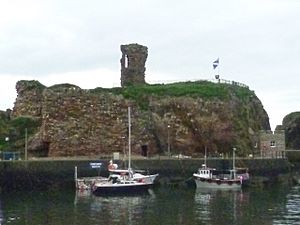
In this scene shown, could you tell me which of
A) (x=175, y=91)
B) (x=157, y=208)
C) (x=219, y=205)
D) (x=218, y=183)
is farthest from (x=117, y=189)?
(x=175, y=91)

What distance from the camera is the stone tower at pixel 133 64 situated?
297ft

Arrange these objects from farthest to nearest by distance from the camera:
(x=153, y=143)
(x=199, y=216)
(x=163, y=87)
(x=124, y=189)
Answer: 1. (x=163, y=87)
2. (x=153, y=143)
3. (x=124, y=189)
4. (x=199, y=216)

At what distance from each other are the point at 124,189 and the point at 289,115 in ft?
193

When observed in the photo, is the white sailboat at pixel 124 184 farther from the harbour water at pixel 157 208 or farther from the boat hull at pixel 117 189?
the harbour water at pixel 157 208

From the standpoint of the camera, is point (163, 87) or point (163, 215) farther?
point (163, 87)

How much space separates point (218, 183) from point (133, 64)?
2926 cm

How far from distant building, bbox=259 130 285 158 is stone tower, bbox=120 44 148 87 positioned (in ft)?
59.5

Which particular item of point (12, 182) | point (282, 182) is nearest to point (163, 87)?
point (282, 182)

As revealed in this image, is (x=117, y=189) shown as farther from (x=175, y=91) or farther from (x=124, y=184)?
(x=175, y=91)

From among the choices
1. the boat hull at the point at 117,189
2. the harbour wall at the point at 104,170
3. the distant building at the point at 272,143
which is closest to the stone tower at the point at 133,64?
the distant building at the point at 272,143

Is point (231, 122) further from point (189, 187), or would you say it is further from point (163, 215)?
point (163, 215)

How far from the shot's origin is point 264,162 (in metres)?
75.4

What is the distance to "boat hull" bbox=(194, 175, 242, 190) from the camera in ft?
220

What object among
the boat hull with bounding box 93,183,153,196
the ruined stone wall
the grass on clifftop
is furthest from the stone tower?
the boat hull with bounding box 93,183,153,196
